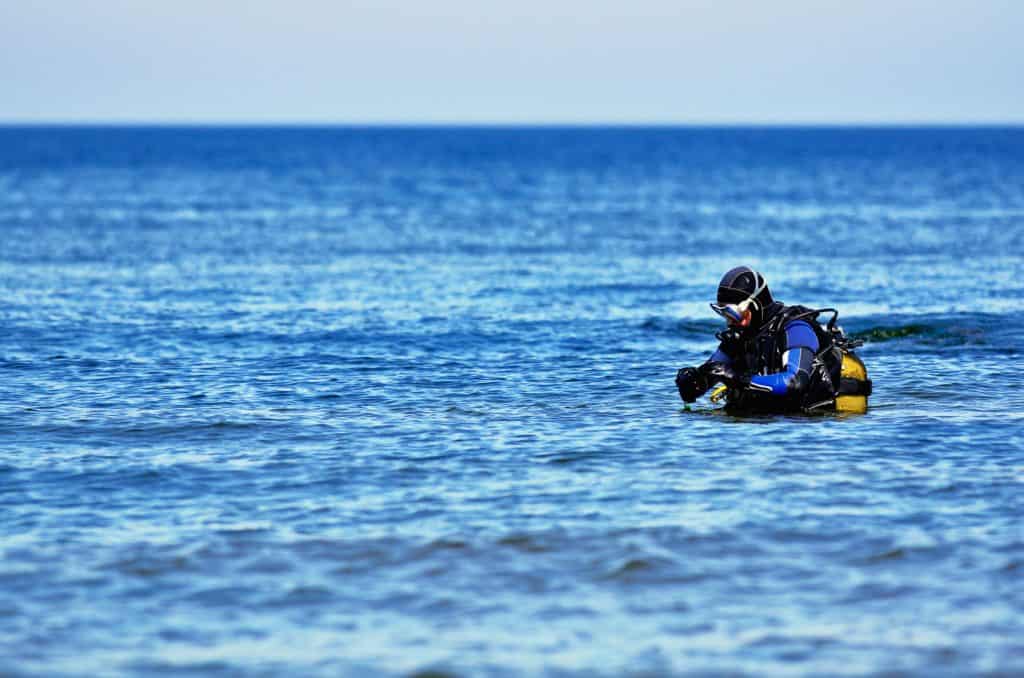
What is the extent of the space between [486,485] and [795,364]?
3.76 metres

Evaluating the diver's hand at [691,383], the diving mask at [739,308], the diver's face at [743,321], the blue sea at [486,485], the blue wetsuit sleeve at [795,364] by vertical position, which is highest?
the diving mask at [739,308]

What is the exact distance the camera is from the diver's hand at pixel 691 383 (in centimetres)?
1401

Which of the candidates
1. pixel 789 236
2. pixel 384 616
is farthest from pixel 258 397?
pixel 789 236

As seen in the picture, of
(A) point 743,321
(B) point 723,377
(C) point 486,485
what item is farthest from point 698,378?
(C) point 486,485

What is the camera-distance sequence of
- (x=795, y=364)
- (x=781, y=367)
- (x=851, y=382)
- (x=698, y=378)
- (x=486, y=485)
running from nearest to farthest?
(x=486, y=485)
(x=795, y=364)
(x=781, y=367)
(x=698, y=378)
(x=851, y=382)

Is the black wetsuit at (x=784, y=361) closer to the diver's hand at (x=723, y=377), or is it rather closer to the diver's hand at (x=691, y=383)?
the diver's hand at (x=723, y=377)

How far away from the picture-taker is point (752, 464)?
12.6 metres

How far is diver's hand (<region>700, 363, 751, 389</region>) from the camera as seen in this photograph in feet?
45.4

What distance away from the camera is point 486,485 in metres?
12.0

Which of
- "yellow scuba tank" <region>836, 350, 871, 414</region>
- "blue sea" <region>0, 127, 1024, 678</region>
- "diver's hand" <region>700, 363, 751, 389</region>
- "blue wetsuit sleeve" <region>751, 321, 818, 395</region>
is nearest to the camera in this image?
"blue sea" <region>0, 127, 1024, 678</region>

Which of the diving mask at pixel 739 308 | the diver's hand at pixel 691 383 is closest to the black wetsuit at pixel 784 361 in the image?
the diving mask at pixel 739 308

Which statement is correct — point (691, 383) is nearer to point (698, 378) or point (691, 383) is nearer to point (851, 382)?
point (698, 378)

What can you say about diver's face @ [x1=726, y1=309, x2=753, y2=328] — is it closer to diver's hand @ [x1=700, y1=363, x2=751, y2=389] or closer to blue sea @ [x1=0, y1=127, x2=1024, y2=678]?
Answer: diver's hand @ [x1=700, y1=363, x2=751, y2=389]

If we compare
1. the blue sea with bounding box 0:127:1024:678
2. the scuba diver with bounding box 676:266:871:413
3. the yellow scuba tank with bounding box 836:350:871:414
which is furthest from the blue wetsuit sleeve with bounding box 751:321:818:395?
the yellow scuba tank with bounding box 836:350:871:414
